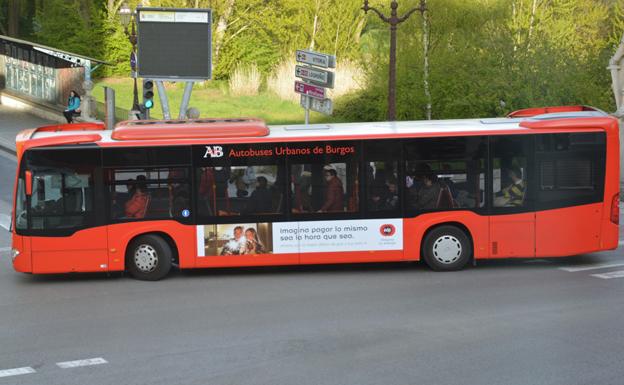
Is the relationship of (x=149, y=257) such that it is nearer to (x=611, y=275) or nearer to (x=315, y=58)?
(x=611, y=275)

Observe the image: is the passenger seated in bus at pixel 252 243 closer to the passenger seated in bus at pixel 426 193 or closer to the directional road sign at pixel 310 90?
the passenger seated in bus at pixel 426 193

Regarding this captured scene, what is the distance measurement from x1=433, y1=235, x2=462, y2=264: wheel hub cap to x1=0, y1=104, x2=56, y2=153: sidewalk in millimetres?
21949

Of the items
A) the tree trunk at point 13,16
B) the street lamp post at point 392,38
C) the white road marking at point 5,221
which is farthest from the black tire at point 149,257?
the tree trunk at point 13,16

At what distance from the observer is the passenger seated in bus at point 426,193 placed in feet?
52.5

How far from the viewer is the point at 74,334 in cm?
1178

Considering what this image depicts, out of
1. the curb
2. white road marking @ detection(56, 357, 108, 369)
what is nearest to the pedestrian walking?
the curb

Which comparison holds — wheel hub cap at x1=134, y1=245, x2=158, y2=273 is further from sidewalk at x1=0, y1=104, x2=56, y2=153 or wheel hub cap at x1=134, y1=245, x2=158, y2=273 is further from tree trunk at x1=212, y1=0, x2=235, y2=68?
tree trunk at x1=212, y1=0, x2=235, y2=68

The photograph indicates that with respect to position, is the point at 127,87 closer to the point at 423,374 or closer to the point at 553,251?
the point at 553,251

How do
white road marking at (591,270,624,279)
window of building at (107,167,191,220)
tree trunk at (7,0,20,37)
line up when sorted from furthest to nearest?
tree trunk at (7,0,20,37), window of building at (107,167,191,220), white road marking at (591,270,624,279)

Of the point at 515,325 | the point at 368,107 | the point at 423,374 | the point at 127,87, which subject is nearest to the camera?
the point at 423,374

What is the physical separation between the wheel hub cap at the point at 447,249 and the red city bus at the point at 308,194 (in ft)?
0.05

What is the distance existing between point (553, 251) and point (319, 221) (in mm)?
3867

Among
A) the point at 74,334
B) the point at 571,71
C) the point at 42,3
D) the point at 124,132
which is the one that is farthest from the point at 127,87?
the point at 74,334

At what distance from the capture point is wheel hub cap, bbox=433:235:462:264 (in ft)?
52.6
